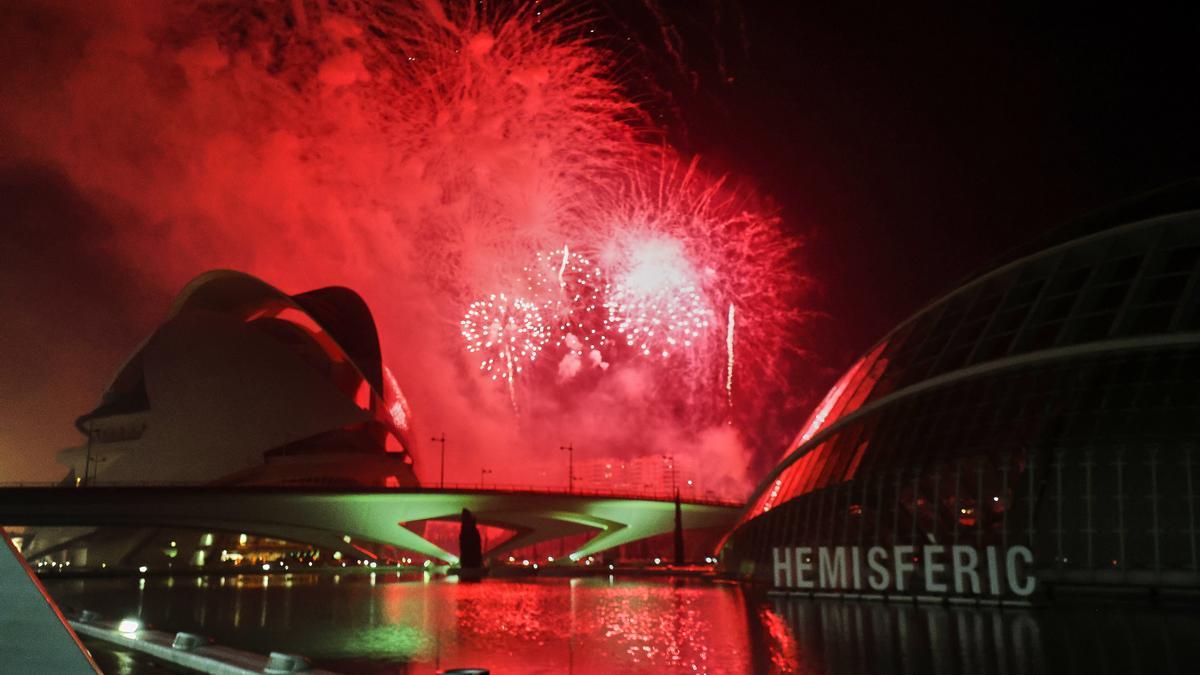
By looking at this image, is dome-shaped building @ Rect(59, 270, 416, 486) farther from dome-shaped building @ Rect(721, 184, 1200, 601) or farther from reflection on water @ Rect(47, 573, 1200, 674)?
dome-shaped building @ Rect(721, 184, 1200, 601)

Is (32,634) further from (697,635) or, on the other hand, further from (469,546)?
(469,546)

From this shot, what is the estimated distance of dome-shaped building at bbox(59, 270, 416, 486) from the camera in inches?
3147

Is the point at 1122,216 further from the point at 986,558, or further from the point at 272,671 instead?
the point at 272,671

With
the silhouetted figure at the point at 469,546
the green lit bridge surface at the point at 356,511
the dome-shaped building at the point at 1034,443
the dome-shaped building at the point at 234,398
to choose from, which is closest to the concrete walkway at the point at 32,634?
the dome-shaped building at the point at 1034,443

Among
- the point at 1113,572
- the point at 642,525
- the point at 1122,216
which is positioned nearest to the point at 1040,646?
the point at 1113,572

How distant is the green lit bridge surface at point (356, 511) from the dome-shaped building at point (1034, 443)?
48.9m

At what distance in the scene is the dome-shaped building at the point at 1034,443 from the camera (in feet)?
83.8

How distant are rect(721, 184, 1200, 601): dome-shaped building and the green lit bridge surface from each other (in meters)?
48.9

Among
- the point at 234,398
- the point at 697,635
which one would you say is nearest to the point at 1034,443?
the point at 697,635

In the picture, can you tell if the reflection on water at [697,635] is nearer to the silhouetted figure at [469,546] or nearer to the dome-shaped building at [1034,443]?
the dome-shaped building at [1034,443]

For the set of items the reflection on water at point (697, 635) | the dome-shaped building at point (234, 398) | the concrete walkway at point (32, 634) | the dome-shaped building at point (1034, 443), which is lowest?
the reflection on water at point (697, 635)

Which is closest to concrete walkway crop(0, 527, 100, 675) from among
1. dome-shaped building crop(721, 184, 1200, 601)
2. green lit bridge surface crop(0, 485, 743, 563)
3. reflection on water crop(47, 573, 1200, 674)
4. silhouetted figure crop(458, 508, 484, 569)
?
reflection on water crop(47, 573, 1200, 674)

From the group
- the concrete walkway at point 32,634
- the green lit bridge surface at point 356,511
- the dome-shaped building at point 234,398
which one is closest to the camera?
the concrete walkway at point 32,634

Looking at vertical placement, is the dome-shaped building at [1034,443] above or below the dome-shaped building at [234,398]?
below
